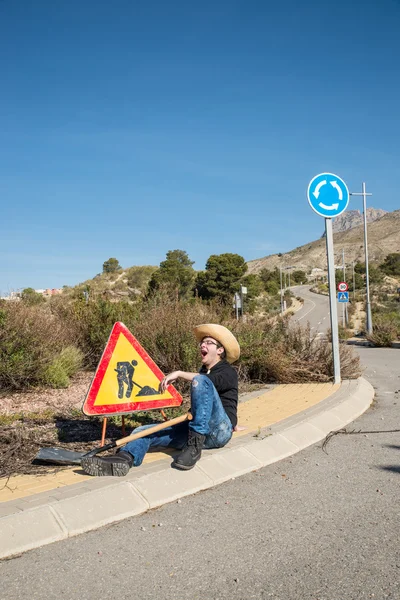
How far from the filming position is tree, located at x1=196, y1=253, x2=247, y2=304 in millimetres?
63500

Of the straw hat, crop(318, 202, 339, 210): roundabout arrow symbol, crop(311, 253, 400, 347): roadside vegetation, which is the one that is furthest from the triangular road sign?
crop(311, 253, 400, 347): roadside vegetation

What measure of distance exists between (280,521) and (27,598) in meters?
1.82

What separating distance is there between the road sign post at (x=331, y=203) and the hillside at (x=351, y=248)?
104809mm

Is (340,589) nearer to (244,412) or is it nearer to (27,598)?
(27,598)

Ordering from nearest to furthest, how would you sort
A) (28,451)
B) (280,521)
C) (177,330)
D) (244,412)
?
(280,521) < (28,451) < (244,412) < (177,330)

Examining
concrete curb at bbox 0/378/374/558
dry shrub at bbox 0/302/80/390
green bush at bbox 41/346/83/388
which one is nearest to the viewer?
concrete curb at bbox 0/378/374/558

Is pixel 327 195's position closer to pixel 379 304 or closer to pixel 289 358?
pixel 289 358

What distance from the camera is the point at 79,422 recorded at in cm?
727

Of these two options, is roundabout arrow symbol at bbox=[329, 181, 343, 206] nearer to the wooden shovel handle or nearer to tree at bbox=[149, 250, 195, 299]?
the wooden shovel handle

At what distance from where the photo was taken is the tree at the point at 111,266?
10044 centimetres

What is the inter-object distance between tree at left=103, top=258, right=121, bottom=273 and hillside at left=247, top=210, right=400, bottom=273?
42.0m

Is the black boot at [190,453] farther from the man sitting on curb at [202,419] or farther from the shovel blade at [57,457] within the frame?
the shovel blade at [57,457]

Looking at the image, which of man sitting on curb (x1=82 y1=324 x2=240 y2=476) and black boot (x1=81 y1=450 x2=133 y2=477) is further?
man sitting on curb (x1=82 y1=324 x2=240 y2=476)

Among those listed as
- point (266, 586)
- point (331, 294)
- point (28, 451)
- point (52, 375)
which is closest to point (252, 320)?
point (331, 294)
